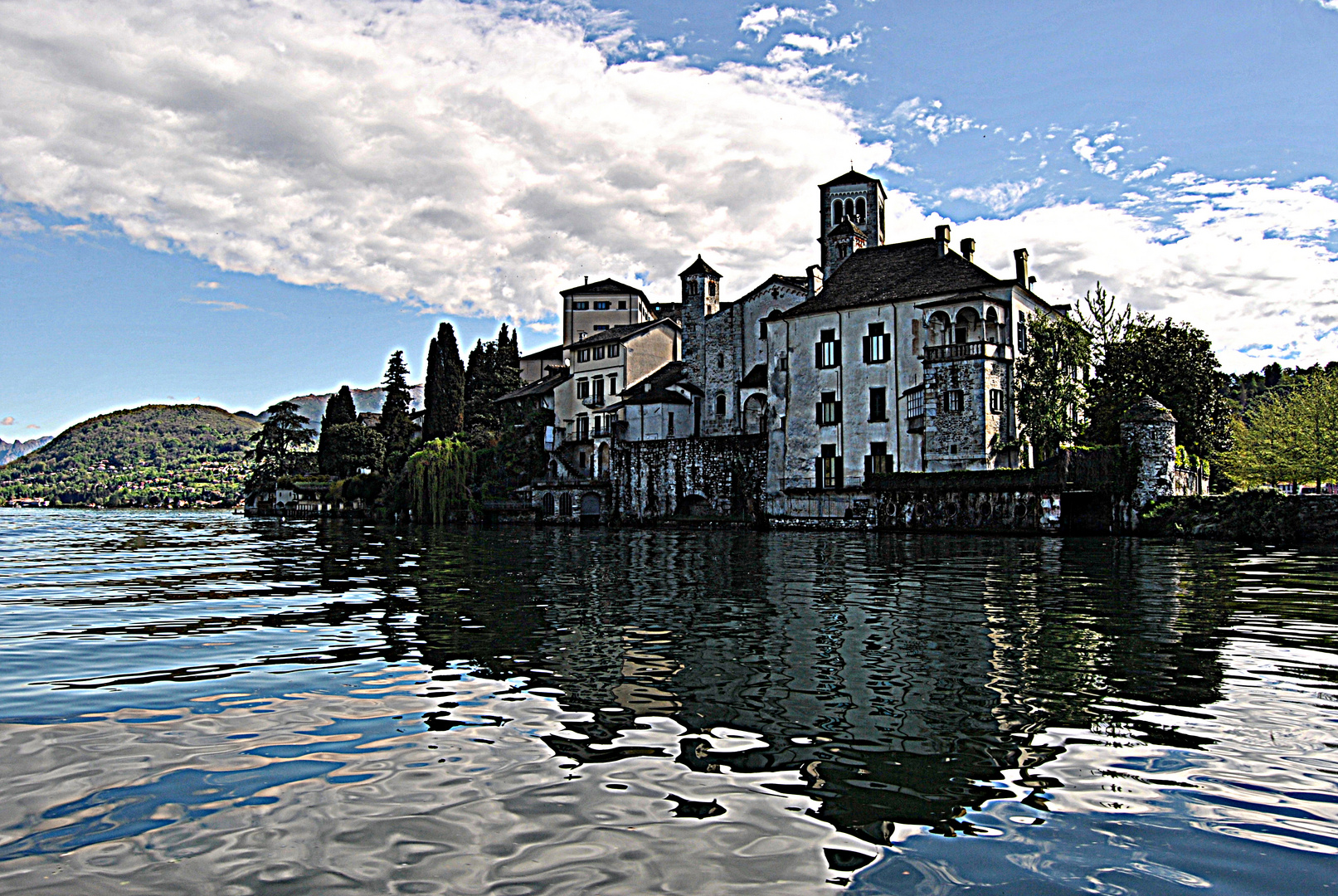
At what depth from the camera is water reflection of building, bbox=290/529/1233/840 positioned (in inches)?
242

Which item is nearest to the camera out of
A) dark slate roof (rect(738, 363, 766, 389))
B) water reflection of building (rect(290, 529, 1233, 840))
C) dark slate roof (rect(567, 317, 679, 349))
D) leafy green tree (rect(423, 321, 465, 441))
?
water reflection of building (rect(290, 529, 1233, 840))

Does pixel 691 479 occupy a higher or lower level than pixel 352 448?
lower

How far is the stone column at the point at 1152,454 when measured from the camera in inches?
1522

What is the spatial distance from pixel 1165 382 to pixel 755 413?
25.8 meters

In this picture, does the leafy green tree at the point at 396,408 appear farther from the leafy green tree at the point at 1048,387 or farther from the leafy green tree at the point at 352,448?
the leafy green tree at the point at 1048,387

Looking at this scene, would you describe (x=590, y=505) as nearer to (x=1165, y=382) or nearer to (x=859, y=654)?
(x=1165, y=382)

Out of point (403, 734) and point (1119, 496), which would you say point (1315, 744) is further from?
point (1119, 496)

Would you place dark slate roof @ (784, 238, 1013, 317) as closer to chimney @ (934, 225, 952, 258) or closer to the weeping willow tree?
chimney @ (934, 225, 952, 258)

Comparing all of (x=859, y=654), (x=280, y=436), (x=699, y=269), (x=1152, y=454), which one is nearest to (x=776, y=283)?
(x=699, y=269)

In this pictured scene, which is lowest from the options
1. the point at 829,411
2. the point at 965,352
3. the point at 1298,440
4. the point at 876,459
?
the point at 876,459

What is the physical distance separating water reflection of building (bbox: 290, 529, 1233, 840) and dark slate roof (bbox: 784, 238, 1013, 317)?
1200 inches

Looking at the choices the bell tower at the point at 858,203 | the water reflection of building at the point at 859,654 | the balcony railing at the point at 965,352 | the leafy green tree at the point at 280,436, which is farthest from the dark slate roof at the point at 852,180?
the leafy green tree at the point at 280,436

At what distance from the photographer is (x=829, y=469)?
54.5m

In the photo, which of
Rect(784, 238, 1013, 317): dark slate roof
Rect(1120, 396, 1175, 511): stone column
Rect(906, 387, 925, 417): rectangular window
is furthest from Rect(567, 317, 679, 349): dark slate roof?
Rect(1120, 396, 1175, 511): stone column
